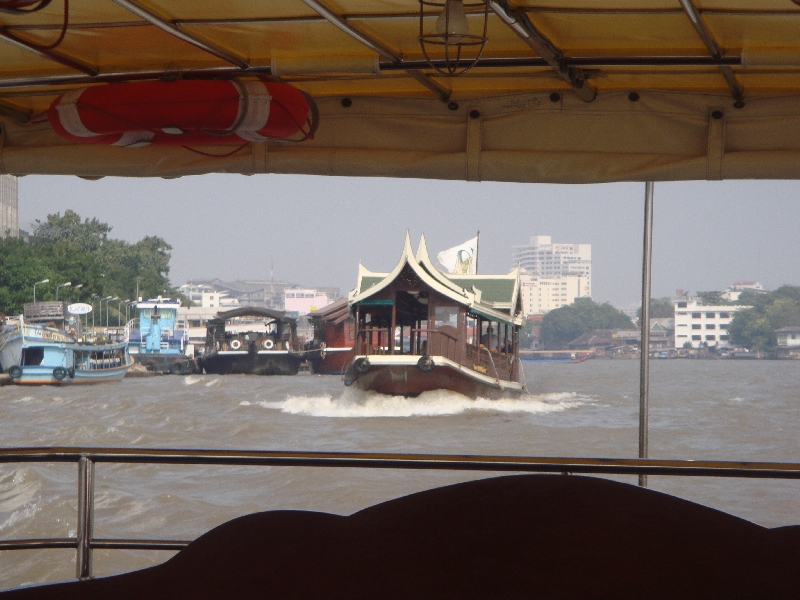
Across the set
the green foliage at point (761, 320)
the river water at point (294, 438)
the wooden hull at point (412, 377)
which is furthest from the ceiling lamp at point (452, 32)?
the green foliage at point (761, 320)

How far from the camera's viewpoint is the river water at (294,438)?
27.5ft

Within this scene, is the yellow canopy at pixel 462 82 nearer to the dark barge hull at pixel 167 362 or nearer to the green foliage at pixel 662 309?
the dark barge hull at pixel 167 362

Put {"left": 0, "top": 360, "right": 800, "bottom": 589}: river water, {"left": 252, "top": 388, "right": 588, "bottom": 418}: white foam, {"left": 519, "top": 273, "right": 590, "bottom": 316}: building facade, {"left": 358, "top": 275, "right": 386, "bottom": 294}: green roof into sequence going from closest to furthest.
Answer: {"left": 0, "top": 360, "right": 800, "bottom": 589}: river water
{"left": 252, "top": 388, "right": 588, "bottom": 418}: white foam
{"left": 358, "top": 275, "right": 386, "bottom": 294}: green roof
{"left": 519, "top": 273, "right": 590, "bottom": 316}: building facade

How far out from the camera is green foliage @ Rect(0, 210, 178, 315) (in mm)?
29922

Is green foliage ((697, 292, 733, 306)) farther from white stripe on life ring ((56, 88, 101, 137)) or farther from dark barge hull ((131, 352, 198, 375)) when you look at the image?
white stripe on life ring ((56, 88, 101, 137))

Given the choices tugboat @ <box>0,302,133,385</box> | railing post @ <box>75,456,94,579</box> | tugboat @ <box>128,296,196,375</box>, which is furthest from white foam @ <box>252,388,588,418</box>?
tugboat @ <box>128,296,196,375</box>

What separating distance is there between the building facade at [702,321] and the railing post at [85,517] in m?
42.3

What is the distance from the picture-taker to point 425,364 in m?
14.2

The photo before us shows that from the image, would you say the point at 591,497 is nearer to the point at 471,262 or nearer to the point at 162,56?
the point at 162,56

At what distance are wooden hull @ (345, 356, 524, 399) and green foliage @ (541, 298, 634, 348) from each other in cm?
3249

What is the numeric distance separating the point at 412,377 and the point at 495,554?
44.5 ft

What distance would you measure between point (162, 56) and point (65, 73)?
230 mm

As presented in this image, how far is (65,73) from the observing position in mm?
2045

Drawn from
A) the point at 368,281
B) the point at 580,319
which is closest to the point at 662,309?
the point at 580,319
